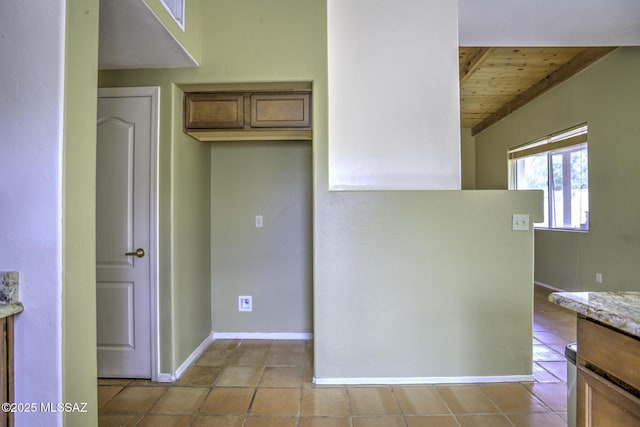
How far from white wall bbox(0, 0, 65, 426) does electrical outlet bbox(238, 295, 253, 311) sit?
1.87 metres

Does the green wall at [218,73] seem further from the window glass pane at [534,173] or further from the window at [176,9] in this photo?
the window glass pane at [534,173]

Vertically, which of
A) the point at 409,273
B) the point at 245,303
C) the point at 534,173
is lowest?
the point at 245,303

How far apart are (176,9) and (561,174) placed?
192 inches

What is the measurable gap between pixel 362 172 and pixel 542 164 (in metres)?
3.87

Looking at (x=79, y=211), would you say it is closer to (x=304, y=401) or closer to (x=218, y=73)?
(x=218, y=73)

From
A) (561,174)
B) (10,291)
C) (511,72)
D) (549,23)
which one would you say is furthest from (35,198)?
(561,174)

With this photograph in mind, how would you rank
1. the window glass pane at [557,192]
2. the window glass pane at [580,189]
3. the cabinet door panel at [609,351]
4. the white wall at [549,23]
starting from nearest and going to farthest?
the cabinet door panel at [609,351] < the white wall at [549,23] < the window glass pane at [580,189] < the window glass pane at [557,192]

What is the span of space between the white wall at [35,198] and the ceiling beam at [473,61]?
3961 millimetres

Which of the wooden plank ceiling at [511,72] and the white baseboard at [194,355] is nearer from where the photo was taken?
the white baseboard at [194,355]

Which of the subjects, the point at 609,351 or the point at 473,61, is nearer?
the point at 609,351

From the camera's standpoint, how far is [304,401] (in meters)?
1.90

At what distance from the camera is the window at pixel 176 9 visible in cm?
173

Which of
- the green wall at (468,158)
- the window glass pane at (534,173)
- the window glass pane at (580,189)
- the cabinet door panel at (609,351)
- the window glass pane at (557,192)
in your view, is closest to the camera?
the cabinet door panel at (609,351)

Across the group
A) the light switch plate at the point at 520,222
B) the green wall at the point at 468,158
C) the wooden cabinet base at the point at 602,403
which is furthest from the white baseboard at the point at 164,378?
the green wall at the point at 468,158
